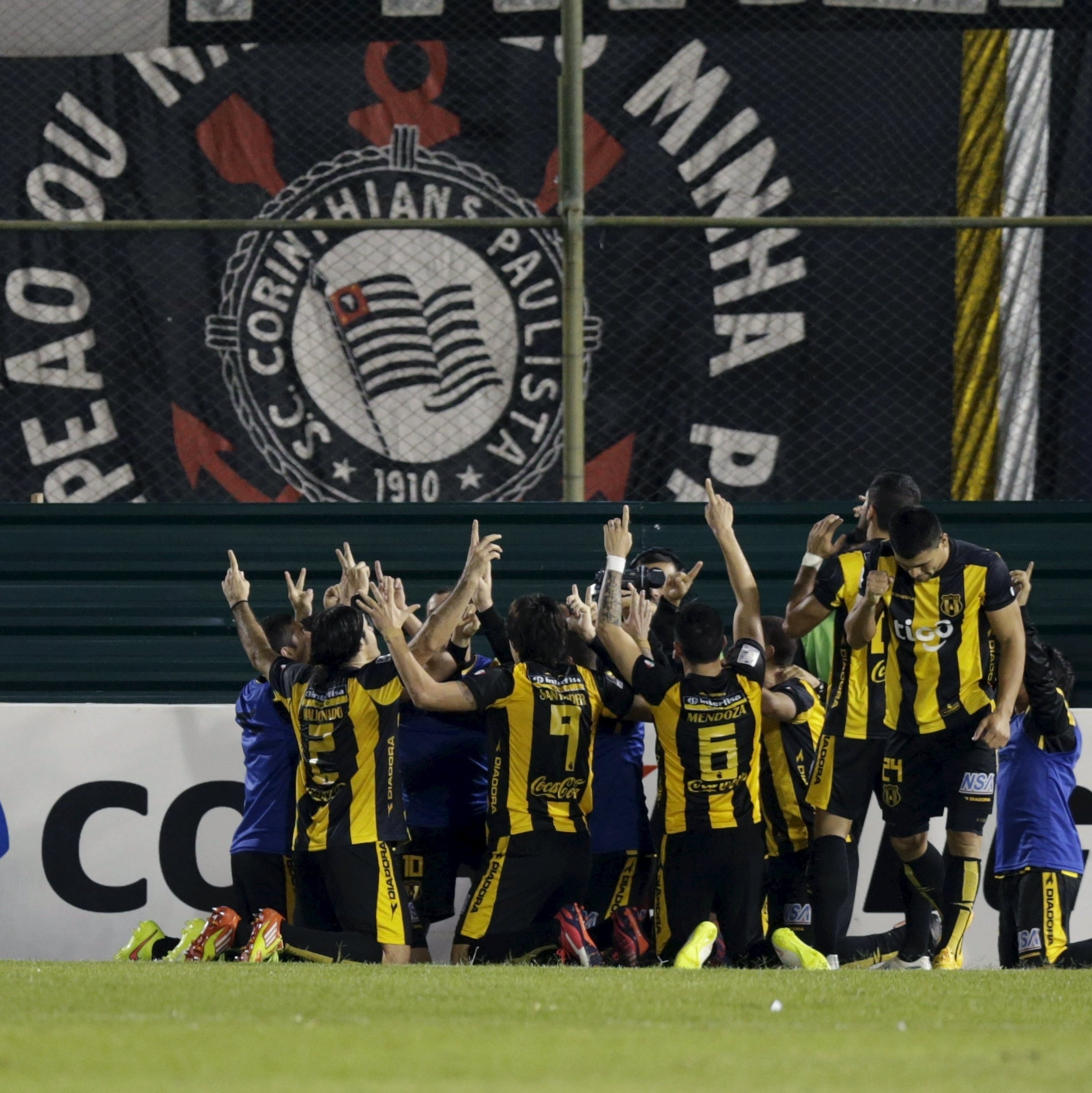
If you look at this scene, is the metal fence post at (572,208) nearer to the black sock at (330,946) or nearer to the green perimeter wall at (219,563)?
the green perimeter wall at (219,563)

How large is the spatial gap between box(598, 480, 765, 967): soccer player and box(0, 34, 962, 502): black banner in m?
2.41

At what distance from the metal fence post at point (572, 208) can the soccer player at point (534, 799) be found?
1290mm

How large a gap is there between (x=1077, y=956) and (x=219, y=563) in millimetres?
4415

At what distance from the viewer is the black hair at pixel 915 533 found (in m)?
5.95

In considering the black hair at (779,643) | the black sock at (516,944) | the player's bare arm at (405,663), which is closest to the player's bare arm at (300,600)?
the player's bare arm at (405,663)

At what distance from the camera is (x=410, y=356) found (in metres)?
9.02

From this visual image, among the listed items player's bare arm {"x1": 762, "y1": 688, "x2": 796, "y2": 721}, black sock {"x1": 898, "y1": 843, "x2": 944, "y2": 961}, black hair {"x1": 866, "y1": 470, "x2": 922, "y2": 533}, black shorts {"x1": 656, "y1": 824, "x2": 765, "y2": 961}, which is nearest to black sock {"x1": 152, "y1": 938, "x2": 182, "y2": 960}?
black shorts {"x1": 656, "y1": 824, "x2": 765, "y2": 961}

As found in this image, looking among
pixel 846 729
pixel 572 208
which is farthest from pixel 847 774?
pixel 572 208

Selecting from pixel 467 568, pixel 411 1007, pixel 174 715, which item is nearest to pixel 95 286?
pixel 174 715

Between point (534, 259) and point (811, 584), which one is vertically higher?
point (534, 259)

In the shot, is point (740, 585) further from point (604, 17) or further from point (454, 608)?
point (604, 17)

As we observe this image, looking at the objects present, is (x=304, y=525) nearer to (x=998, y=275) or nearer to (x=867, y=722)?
(x=867, y=722)

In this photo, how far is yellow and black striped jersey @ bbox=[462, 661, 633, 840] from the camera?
262 inches

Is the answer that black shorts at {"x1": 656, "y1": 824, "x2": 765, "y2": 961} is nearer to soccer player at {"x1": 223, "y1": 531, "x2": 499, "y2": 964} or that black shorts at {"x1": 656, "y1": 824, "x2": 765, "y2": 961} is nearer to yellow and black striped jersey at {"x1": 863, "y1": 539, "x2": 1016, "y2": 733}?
yellow and black striped jersey at {"x1": 863, "y1": 539, "x2": 1016, "y2": 733}
